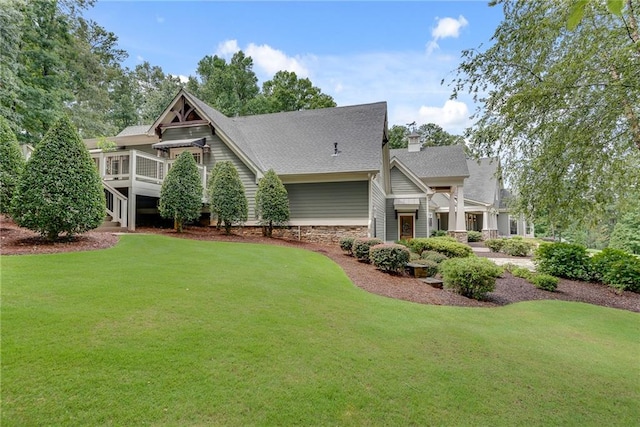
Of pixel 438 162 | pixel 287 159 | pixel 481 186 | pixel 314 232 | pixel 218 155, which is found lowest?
pixel 314 232

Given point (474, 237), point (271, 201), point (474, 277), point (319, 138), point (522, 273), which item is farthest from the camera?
point (474, 237)

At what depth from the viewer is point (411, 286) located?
28.6 feet

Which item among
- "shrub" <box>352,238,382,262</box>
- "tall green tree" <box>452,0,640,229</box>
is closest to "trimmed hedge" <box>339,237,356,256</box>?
"shrub" <box>352,238,382,262</box>

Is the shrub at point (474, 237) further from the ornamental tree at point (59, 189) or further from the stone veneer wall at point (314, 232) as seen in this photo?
the ornamental tree at point (59, 189)

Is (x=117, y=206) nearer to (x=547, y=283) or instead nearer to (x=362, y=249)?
(x=362, y=249)

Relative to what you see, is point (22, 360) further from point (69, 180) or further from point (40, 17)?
point (40, 17)

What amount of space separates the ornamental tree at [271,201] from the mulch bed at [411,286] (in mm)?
3190

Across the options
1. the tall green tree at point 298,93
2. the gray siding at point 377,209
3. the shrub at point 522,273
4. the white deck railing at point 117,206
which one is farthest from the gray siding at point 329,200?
the tall green tree at point 298,93

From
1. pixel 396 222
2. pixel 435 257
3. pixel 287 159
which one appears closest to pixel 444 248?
pixel 435 257

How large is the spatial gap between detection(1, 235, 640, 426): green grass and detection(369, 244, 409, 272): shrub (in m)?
3.45

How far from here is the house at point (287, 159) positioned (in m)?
13.1

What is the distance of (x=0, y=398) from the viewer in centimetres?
249

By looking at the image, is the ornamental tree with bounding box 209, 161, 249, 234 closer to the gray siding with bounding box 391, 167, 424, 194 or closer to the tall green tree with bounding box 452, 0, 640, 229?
the tall green tree with bounding box 452, 0, 640, 229

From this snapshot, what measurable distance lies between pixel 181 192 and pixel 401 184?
1323cm
